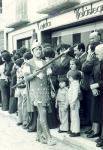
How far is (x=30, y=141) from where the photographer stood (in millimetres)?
8102

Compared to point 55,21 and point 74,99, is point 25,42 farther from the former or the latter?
point 74,99

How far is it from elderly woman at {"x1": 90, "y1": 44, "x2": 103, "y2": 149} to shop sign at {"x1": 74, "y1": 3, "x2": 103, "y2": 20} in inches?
150

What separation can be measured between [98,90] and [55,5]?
6.55 m

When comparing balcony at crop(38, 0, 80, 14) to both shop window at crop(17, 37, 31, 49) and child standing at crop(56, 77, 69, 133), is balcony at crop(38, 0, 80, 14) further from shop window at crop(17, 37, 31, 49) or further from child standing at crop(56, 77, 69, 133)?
child standing at crop(56, 77, 69, 133)

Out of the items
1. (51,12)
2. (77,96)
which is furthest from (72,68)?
(51,12)

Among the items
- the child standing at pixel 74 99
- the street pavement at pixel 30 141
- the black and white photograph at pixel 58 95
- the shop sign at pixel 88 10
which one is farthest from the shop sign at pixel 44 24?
the child standing at pixel 74 99

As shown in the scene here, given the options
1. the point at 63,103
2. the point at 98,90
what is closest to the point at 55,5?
the point at 63,103

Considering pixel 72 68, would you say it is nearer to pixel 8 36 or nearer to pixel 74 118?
pixel 74 118

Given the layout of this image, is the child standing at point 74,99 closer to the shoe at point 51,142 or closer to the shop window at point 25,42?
the shoe at point 51,142

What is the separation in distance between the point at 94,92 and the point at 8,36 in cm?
1265

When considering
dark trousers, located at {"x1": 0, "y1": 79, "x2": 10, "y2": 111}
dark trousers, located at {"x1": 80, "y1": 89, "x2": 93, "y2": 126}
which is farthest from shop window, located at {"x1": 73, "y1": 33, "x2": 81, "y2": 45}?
dark trousers, located at {"x1": 80, "y1": 89, "x2": 93, "y2": 126}

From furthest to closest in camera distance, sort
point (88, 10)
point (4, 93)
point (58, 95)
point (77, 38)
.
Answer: point (77, 38) < point (4, 93) < point (88, 10) < point (58, 95)

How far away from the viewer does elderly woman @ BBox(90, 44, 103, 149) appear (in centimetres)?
704

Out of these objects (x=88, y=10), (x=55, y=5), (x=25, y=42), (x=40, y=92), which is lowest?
(x=40, y=92)
